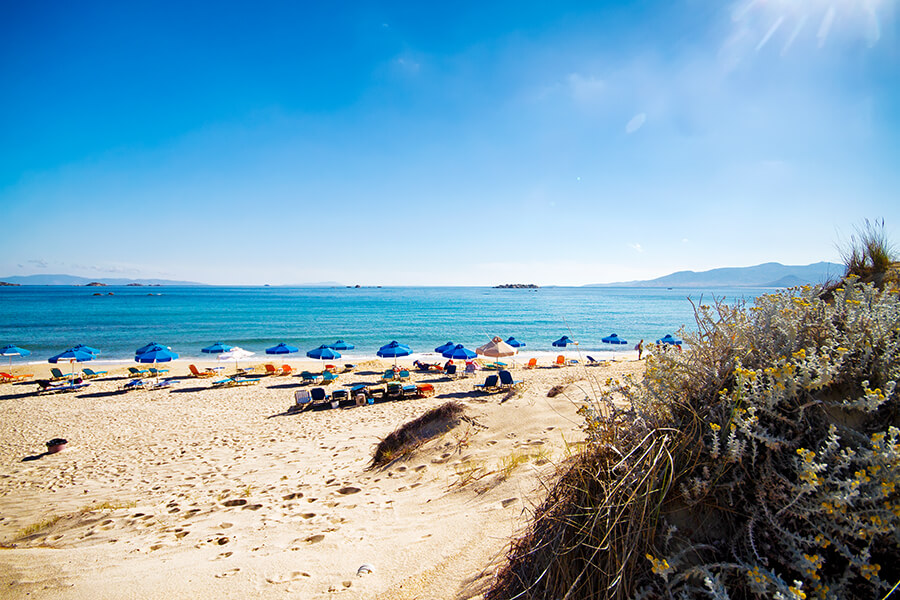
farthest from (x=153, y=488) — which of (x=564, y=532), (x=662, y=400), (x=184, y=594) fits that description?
(x=662, y=400)

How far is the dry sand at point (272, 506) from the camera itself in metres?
3.51

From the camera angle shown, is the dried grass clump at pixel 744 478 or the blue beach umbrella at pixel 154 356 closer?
the dried grass clump at pixel 744 478

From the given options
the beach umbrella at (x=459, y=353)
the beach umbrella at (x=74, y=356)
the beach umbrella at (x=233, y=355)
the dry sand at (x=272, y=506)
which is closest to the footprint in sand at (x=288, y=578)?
the dry sand at (x=272, y=506)

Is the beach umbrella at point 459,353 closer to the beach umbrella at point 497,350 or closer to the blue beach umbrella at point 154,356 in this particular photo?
the beach umbrella at point 497,350

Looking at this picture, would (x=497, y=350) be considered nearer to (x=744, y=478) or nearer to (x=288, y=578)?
(x=288, y=578)

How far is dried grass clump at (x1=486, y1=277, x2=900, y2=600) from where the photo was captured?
63.8 inches

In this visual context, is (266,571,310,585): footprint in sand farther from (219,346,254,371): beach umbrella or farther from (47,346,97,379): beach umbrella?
(47,346,97,379): beach umbrella

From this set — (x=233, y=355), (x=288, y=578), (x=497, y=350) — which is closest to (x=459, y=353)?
(x=497, y=350)

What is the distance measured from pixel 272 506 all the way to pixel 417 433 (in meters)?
2.73

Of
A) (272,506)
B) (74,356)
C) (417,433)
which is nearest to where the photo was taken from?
(272,506)

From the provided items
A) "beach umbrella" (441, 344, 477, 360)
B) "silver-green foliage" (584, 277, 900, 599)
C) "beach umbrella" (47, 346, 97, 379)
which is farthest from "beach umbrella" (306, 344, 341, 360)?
"silver-green foliage" (584, 277, 900, 599)

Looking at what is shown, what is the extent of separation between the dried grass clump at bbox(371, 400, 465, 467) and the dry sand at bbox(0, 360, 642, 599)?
0.88 feet

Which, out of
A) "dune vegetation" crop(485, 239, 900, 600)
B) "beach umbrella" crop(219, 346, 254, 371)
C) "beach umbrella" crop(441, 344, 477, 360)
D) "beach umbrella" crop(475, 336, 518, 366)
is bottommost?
"beach umbrella" crop(219, 346, 254, 371)

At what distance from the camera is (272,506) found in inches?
225
